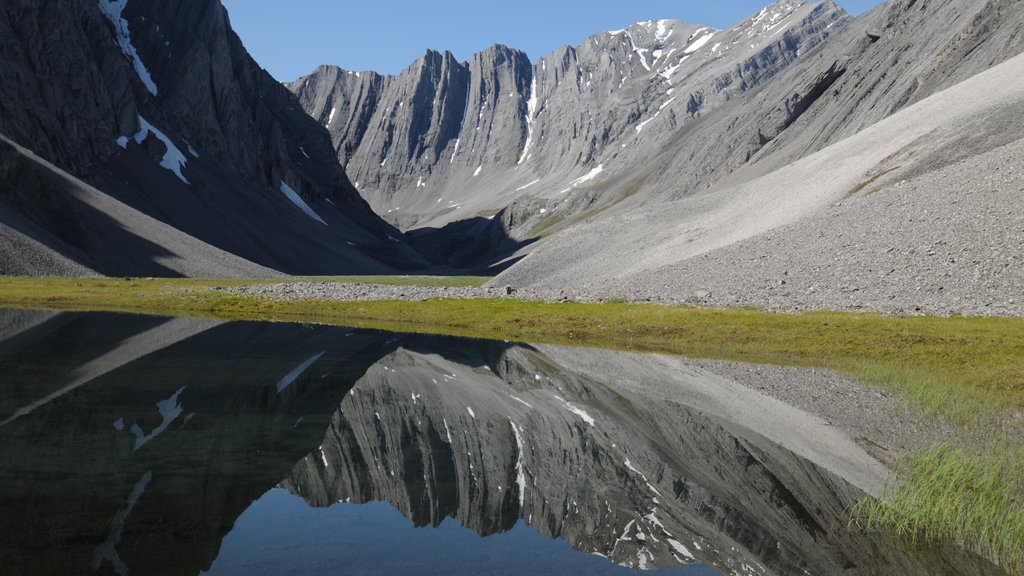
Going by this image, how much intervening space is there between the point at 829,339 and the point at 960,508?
29.2 meters

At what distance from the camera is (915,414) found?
2547 centimetres

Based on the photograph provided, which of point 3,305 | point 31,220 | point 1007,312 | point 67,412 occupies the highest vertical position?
point 31,220

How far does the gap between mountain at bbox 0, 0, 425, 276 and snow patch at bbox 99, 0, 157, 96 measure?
1.07ft

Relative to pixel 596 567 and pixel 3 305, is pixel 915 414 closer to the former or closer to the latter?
pixel 596 567

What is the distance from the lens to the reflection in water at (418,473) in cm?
1478

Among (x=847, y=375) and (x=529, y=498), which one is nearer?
(x=529, y=498)

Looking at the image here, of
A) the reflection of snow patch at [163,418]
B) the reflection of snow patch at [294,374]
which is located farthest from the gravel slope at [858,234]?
the reflection of snow patch at [163,418]

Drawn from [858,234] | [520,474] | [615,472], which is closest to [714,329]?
[858,234]

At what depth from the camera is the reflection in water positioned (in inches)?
582

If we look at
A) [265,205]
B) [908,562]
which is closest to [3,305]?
[908,562]

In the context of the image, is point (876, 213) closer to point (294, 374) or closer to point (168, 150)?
point (294, 374)

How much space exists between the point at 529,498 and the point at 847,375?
2133cm

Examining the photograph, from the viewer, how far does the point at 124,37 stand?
19125 cm

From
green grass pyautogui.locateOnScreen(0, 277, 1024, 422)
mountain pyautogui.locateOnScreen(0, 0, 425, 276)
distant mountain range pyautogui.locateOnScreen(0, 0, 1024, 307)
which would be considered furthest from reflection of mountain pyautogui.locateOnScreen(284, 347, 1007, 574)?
mountain pyautogui.locateOnScreen(0, 0, 425, 276)
